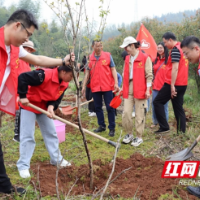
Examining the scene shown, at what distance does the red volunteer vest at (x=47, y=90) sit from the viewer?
9.78 feet

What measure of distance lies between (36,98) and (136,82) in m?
1.78

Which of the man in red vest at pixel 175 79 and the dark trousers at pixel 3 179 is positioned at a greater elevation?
the man in red vest at pixel 175 79

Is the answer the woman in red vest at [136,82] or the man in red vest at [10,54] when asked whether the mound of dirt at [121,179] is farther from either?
the woman in red vest at [136,82]

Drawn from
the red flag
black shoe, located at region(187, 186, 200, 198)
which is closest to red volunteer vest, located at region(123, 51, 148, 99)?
black shoe, located at region(187, 186, 200, 198)

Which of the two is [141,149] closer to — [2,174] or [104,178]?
[104,178]

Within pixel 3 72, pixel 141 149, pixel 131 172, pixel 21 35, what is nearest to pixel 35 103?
pixel 3 72

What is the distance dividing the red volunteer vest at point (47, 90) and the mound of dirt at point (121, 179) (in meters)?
0.87

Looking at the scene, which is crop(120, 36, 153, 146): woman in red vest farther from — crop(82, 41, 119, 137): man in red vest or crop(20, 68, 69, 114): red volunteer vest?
crop(20, 68, 69, 114): red volunteer vest

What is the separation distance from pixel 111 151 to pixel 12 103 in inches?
78.8

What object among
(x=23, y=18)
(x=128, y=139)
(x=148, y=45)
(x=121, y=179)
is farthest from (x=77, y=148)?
(x=148, y=45)

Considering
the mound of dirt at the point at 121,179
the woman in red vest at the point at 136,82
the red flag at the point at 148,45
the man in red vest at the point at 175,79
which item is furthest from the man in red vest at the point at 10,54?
the red flag at the point at 148,45

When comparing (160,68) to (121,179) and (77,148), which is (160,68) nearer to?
(77,148)

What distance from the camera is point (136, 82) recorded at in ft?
13.4

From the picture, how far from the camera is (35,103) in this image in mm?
3135
